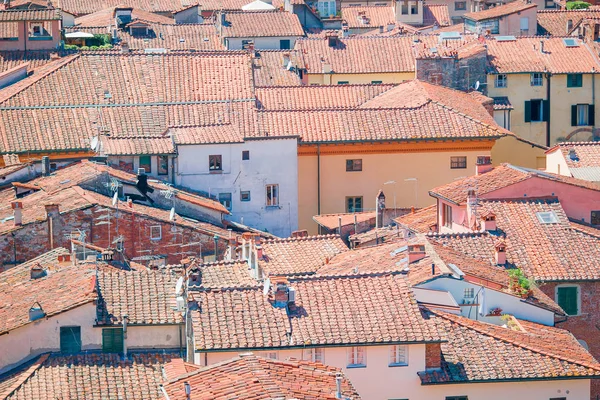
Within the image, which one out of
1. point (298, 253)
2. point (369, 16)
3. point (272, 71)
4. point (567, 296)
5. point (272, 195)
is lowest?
point (567, 296)

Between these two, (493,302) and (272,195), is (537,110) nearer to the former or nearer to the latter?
(272,195)

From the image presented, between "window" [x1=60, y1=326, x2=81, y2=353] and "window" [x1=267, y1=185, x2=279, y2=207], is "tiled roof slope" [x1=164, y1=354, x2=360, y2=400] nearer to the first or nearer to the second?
"window" [x1=60, y1=326, x2=81, y2=353]

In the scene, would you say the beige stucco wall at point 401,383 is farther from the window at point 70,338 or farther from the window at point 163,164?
the window at point 163,164

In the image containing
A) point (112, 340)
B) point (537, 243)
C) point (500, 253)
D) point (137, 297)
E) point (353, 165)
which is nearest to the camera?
point (112, 340)

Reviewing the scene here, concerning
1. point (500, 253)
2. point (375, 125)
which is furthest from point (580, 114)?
point (500, 253)

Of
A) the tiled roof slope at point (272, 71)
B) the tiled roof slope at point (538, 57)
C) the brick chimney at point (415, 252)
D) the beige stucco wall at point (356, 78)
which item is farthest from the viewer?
the beige stucco wall at point (356, 78)

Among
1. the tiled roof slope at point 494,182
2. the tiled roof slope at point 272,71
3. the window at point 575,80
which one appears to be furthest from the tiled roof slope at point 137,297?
the window at point 575,80
